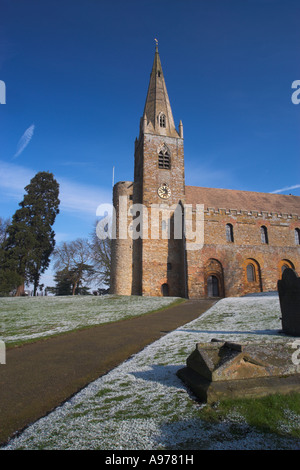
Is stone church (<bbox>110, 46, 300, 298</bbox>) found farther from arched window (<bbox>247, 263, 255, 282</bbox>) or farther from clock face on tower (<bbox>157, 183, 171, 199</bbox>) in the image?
clock face on tower (<bbox>157, 183, 171, 199</bbox>)

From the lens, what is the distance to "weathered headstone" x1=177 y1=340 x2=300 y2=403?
10.6ft

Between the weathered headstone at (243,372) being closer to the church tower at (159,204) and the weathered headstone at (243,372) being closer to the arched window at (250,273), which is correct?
the church tower at (159,204)

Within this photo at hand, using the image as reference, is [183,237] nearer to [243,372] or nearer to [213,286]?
[213,286]

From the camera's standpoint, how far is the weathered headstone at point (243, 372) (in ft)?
10.6

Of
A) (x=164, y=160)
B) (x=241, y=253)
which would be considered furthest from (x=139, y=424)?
(x=164, y=160)

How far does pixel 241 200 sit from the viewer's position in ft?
102

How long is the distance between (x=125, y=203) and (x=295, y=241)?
18338 mm

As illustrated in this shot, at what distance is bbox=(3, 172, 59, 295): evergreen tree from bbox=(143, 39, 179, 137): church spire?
13320 millimetres

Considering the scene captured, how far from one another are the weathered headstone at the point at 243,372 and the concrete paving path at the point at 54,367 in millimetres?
2055

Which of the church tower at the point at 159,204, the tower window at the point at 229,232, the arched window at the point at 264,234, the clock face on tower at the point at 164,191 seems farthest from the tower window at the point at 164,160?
the arched window at the point at 264,234

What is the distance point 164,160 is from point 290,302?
80.2 feet

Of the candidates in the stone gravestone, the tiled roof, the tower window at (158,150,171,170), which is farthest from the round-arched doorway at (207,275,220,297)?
the stone gravestone

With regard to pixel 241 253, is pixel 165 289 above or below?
below
